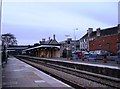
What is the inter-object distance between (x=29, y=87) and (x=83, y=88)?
2519mm

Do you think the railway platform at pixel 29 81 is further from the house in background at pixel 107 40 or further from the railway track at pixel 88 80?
the house in background at pixel 107 40

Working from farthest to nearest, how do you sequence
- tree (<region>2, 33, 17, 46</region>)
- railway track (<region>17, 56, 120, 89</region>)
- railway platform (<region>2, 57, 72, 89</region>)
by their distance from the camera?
1. tree (<region>2, 33, 17, 46</region>)
2. railway track (<region>17, 56, 120, 89</region>)
3. railway platform (<region>2, 57, 72, 89</region>)

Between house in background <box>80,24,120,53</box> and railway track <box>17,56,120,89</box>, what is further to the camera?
house in background <box>80,24,120,53</box>

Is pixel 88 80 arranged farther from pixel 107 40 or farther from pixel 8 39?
pixel 8 39

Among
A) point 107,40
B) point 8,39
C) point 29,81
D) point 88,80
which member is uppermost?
point 8,39

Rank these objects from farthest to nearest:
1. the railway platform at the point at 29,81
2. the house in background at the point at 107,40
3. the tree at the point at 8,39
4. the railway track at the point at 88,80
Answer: the house in background at the point at 107,40, the tree at the point at 8,39, the railway track at the point at 88,80, the railway platform at the point at 29,81

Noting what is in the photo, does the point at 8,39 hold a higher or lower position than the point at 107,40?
higher

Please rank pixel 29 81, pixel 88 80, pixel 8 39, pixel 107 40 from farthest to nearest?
pixel 8 39, pixel 107 40, pixel 88 80, pixel 29 81

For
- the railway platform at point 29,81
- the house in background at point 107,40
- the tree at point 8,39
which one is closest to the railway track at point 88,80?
the railway platform at point 29,81

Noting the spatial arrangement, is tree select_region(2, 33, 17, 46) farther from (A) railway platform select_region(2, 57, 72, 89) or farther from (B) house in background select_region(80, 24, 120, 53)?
(B) house in background select_region(80, 24, 120, 53)

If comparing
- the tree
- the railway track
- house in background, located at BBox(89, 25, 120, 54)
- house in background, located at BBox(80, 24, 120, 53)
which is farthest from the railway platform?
house in background, located at BBox(80, 24, 120, 53)

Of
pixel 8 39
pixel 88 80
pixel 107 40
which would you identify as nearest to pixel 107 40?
pixel 107 40

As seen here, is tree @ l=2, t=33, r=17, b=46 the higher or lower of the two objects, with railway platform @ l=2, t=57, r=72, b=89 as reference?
higher

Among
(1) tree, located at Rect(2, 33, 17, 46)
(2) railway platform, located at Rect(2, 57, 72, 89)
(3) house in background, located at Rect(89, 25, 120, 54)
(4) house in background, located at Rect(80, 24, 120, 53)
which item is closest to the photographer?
(2) railway platform, located at Rect(2, 57, 72, 89)
